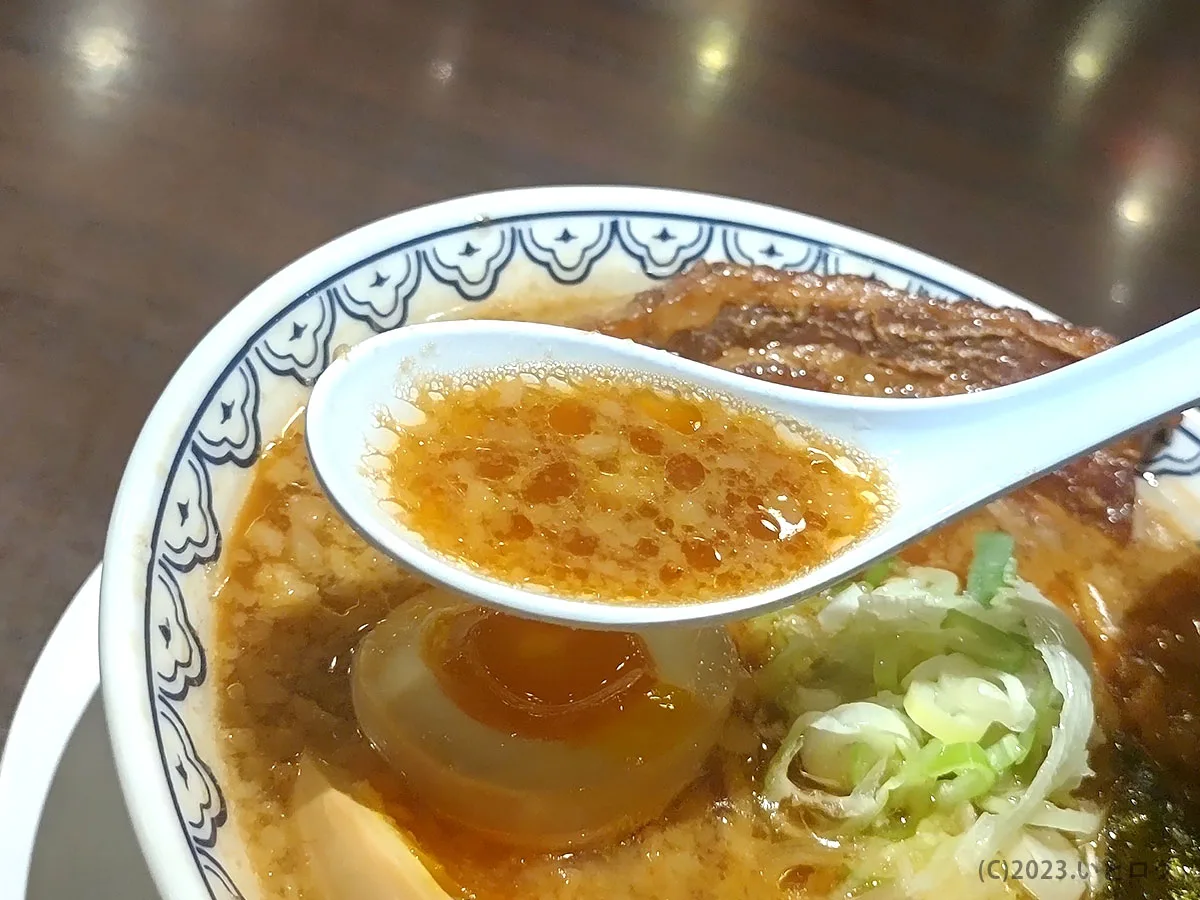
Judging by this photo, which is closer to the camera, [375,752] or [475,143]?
[375,752]

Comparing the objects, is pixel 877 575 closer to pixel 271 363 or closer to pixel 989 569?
pixel 989 569

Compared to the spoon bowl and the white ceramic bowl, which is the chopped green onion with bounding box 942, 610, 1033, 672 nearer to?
the spoon bowl

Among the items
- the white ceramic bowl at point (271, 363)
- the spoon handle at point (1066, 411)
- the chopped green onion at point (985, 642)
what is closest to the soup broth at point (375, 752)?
the white ceramic bowl at point (271, 363)

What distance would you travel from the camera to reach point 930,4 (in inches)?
80.7

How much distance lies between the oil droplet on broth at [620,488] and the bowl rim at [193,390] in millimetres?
205

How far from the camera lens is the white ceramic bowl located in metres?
0.73

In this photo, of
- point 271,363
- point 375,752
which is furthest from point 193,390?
point 375,752

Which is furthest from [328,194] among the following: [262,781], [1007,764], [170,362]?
[1007,764]

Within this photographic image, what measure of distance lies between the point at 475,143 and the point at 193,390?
0.85 metres

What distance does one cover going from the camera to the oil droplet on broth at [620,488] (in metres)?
0.75

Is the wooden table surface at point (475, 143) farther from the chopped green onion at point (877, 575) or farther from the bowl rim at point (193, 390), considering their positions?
the chopped green onion at point (877, 575)

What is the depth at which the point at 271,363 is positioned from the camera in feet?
3.16

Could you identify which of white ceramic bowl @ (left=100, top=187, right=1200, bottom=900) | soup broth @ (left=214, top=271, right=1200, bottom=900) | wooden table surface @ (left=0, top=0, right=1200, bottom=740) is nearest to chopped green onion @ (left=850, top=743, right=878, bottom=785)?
soup broth @ (left=214, top=271, right=1200, bottom=900)

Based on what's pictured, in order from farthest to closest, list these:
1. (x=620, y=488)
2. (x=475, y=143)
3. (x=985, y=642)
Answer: (x=475, y=143) < (x=985, y=642) < (x=620, y=488)
